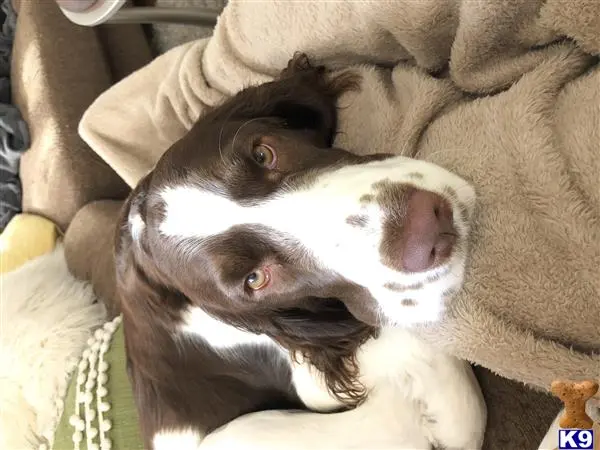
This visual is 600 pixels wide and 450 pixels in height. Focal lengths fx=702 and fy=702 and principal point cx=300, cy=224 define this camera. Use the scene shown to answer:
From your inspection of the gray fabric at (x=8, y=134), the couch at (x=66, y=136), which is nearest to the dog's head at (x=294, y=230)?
the couch at (x=66, y=136)

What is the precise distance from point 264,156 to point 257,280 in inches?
11.2

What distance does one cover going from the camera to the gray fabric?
125 inches

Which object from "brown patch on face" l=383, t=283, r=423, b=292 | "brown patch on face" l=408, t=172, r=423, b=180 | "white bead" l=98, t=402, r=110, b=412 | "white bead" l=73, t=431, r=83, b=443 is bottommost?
"white bead" l=73, t=431, r=83, b=443

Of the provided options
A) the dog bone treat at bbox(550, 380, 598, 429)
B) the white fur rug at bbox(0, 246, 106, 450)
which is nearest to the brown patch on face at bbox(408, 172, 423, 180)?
the dog bone treat at bbox(550, 380, 598, 429)

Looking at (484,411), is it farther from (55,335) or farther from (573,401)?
(55,335)

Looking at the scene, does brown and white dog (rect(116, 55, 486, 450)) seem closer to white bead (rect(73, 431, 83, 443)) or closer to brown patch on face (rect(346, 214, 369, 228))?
brown patch on face (rect(346, 214, 369, 228))

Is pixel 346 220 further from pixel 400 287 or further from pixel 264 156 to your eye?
pixel 264 156

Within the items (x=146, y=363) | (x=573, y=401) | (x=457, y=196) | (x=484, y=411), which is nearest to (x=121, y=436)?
(x=146, y=363)

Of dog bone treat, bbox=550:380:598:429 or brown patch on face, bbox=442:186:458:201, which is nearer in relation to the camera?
dog bone treat, bbox=550:380:598:429

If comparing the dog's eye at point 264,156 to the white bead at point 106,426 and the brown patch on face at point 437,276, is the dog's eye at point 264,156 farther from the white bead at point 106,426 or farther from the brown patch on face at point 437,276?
the white bead at point 106,426

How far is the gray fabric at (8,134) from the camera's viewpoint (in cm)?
317

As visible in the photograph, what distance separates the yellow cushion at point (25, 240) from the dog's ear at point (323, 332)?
1678 millimetres

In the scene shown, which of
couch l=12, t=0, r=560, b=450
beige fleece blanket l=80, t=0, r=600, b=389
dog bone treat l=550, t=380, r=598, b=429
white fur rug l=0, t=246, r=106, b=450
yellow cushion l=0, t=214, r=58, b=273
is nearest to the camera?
dog bone treat l=550, t=380, r=598, b=429

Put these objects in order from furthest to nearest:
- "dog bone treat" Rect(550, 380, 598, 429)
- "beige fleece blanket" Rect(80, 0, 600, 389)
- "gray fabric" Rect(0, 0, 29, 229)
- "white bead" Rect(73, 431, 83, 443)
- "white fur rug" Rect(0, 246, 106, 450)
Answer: "gray fabric" Rect(0, 0, 29, 229) < "white fur rug" Rect(0, 246, 106, 450) < "white bead" Rect(73, 431, 83, 443) < "beige fleece blanket" Rect(80, 0, 600, 389) < "dog bone treat" Rect(550, 380, 598, 429)
